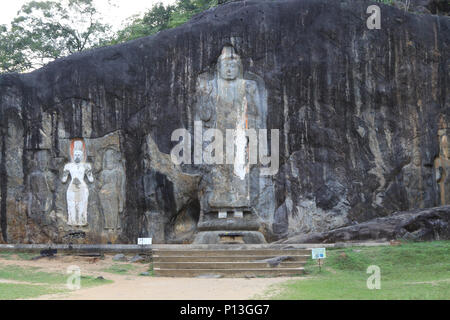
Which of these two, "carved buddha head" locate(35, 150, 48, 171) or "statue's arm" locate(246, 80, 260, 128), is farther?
"carved buddha head" locate(35, 150, 48, 171)

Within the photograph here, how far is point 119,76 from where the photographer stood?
20.0 meters

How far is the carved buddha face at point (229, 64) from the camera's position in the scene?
1972cm

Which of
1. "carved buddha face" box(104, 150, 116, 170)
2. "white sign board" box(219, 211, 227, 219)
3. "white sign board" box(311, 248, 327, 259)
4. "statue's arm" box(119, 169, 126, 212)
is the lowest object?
"white sign board" box(311, 248, 327, 259)

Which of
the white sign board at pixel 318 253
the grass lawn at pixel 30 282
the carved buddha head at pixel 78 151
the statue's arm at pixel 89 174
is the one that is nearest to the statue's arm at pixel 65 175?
the carved buddha head at pixel 78 151

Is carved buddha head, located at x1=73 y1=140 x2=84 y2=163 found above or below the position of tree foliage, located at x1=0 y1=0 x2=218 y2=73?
below

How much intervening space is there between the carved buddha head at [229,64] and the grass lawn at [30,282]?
328 inches

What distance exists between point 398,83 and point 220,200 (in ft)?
22.3

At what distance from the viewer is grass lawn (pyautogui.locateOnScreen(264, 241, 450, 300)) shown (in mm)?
10289

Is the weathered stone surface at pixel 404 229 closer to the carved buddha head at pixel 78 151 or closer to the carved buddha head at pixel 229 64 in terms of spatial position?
the carved buddha head at pixel 229 64

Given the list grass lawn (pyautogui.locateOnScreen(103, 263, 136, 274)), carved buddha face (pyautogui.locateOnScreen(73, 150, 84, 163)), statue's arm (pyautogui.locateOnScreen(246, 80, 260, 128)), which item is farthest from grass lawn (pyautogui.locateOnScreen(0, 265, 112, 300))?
statue's arm (pyautogui.locateOnScreen(246, 80, 260, 128))

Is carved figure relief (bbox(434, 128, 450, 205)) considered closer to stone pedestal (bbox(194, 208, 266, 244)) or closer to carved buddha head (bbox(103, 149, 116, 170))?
stone pedestal (bbox(194, 208, 266, 244))

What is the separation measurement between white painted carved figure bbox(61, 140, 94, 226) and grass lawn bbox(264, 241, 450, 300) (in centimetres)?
828

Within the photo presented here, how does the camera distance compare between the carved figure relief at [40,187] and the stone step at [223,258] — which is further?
the carved figure relief at [40,187]

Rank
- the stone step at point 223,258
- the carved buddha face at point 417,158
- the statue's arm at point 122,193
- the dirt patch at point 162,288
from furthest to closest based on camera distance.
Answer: the statue's arm at point 122,193 < the carved buddha face at point 417,158 < the stone step at point 223,258 < the dirt patch at point 162,288
